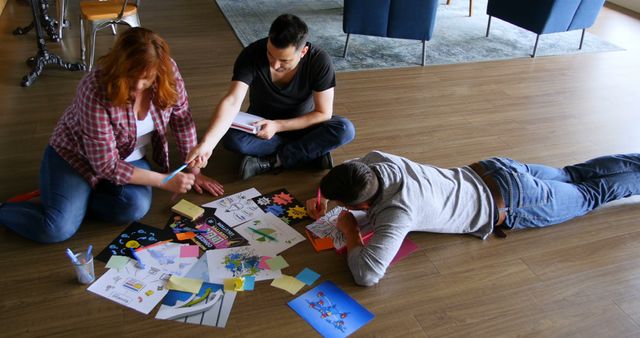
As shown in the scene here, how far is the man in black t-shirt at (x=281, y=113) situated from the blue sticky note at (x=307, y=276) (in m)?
0.68

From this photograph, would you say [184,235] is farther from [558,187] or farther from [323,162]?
[558,187]

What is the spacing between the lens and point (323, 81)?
2525 millimetres

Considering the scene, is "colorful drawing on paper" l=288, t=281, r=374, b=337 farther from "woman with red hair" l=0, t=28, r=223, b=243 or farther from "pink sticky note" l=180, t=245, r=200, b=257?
"woman with red hair" l=0, t=28, r=223, b=243

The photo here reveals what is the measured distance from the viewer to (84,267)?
1928 mm

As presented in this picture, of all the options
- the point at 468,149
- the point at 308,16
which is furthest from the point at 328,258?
the point at 308,16

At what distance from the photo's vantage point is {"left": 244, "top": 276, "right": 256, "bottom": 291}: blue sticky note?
2.03m

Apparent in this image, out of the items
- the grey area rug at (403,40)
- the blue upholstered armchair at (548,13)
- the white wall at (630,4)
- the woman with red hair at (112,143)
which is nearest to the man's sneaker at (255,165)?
the woman with red hair at (112,143)

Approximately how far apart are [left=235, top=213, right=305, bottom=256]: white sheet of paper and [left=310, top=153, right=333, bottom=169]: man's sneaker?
47 cm

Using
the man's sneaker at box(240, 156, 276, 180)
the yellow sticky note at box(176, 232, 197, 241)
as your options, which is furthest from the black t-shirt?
the yellow sticky note at box(176, 232, 197, 241)

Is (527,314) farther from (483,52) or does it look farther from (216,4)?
(216,4)

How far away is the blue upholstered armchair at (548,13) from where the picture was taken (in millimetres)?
4328

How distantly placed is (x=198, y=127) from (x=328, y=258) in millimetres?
1301

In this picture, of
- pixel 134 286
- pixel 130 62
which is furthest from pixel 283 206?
pixel 130 62

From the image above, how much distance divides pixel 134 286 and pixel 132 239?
283mm
